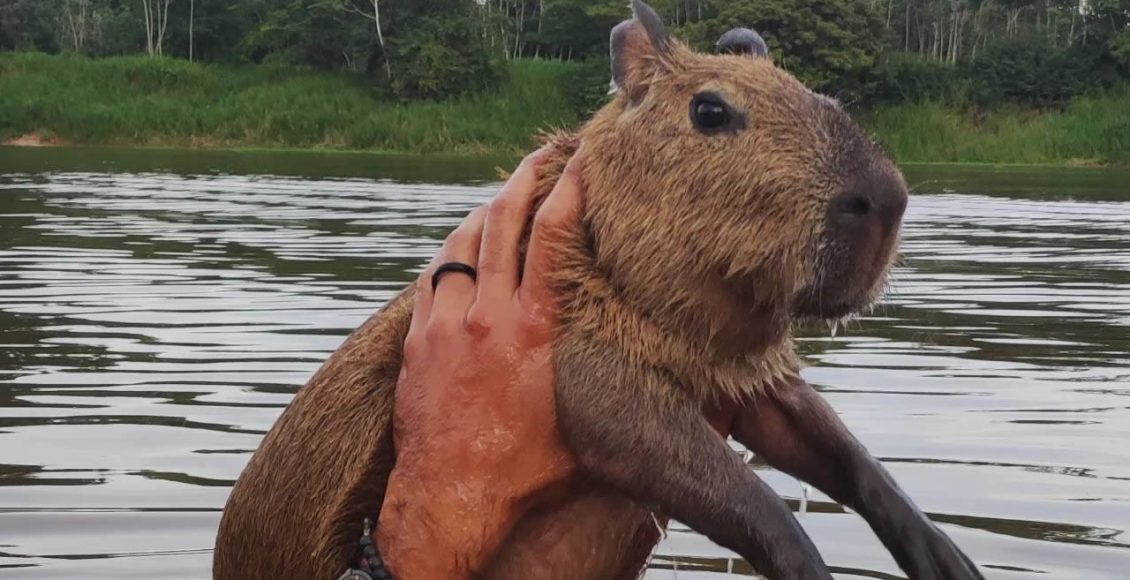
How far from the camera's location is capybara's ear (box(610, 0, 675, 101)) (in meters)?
2.81

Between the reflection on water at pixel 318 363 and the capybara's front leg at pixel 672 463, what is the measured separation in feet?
3.73

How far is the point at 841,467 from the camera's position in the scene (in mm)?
2938

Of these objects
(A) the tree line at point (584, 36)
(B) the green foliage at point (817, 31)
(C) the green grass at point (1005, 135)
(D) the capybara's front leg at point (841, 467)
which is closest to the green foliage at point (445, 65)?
(A) the tree line at point (584, 36)

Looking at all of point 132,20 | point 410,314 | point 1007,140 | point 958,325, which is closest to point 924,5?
point 1007,140

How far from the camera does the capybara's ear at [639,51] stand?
2812mm

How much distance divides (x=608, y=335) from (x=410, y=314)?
0.40 m

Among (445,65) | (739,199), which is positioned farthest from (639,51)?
(445,65)

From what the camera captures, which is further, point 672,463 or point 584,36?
point 584,36

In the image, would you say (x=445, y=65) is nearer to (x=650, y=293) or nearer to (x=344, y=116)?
(x=344, y=116)

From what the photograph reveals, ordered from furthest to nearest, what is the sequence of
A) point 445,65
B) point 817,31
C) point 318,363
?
1. point 445,65
2. point 817,31
3. point 318,363

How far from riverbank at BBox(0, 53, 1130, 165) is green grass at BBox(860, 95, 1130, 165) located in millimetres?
34

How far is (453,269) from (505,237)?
0.33 ft

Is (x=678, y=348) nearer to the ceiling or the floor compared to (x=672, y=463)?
nearer to the ceiling

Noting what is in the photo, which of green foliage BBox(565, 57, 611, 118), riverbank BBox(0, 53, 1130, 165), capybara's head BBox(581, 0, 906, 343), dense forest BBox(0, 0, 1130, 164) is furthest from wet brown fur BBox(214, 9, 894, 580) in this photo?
green foliage BBox(565, 57, 611, 118)
